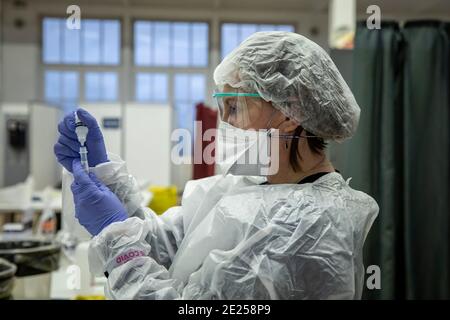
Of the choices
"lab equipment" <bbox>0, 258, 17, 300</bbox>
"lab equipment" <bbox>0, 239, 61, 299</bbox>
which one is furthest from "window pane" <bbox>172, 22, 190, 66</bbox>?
"lab equipment" <bbox>0, 258, 17, 300</bbox>

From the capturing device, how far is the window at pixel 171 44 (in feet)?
20.4

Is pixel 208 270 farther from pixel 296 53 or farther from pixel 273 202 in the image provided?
pixel 296 53

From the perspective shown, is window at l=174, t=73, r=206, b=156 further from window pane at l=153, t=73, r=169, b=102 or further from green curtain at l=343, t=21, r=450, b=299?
green curtain at l=343, t=21, r=450, b=299

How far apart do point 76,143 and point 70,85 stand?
5833 millimetres

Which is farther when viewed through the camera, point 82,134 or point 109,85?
point 109,85

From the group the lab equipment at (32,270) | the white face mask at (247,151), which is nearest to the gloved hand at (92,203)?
the white face mask at (247,151)

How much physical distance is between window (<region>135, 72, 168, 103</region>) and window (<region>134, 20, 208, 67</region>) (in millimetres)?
189

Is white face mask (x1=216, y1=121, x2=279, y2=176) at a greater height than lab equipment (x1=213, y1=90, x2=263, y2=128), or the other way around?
lab equipment (x1=213, y1=90, x2=263, y2=128)

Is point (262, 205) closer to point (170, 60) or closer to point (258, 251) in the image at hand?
point (258, 251)

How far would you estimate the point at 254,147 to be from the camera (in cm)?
86

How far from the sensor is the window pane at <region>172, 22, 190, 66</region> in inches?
244

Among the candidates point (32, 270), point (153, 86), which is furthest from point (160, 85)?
point (32, 270)

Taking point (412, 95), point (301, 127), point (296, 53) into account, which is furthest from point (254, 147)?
point (412, 95)

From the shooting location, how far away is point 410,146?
1544mm
